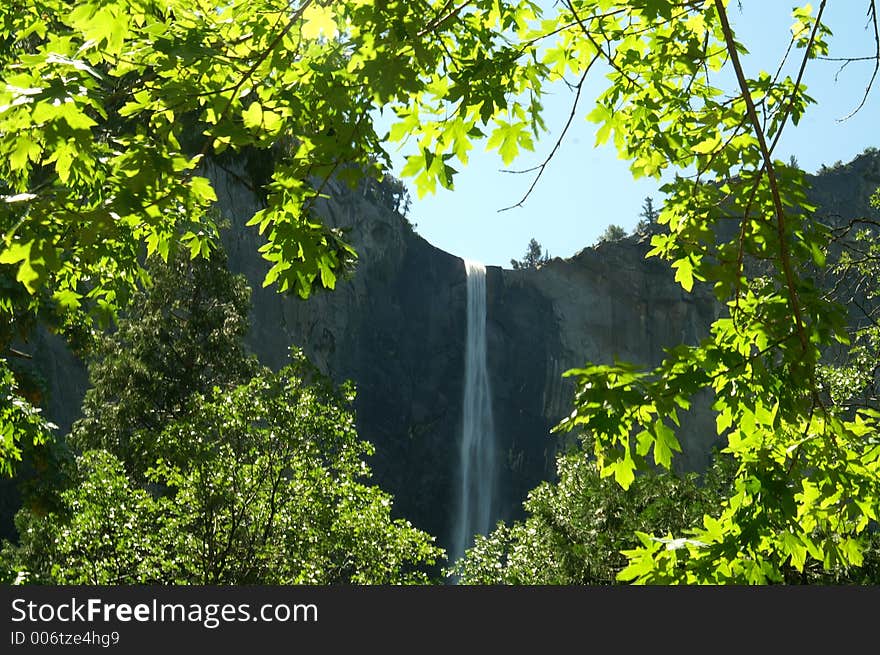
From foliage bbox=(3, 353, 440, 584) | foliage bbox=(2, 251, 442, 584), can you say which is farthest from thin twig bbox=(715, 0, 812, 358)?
foliage bbox=(3, 353, 440, 584)

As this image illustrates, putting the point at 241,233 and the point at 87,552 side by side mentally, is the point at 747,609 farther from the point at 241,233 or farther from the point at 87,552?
the point at 241,233

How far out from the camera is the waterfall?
3831 centimetres

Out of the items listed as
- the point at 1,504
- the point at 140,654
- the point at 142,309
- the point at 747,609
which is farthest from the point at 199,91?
the point at 1,504

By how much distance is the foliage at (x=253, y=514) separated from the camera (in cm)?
1087

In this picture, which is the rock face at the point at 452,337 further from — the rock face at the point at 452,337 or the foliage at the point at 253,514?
the foliage at the point at 253,514

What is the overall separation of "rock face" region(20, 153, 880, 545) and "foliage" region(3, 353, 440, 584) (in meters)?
23.0

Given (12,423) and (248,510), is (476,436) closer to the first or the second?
(248,510)

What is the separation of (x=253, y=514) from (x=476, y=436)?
2881 cm

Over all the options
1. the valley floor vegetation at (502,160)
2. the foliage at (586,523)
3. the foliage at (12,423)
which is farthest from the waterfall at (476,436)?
the valley floor vegetation at (502,160)

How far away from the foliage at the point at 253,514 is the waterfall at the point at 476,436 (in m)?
26.8

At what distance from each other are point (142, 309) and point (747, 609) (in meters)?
15.8

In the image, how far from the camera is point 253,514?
36.8 ft

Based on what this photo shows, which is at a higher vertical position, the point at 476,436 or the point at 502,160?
the point at 476,436

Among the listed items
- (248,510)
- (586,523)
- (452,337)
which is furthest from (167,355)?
(452,337)
